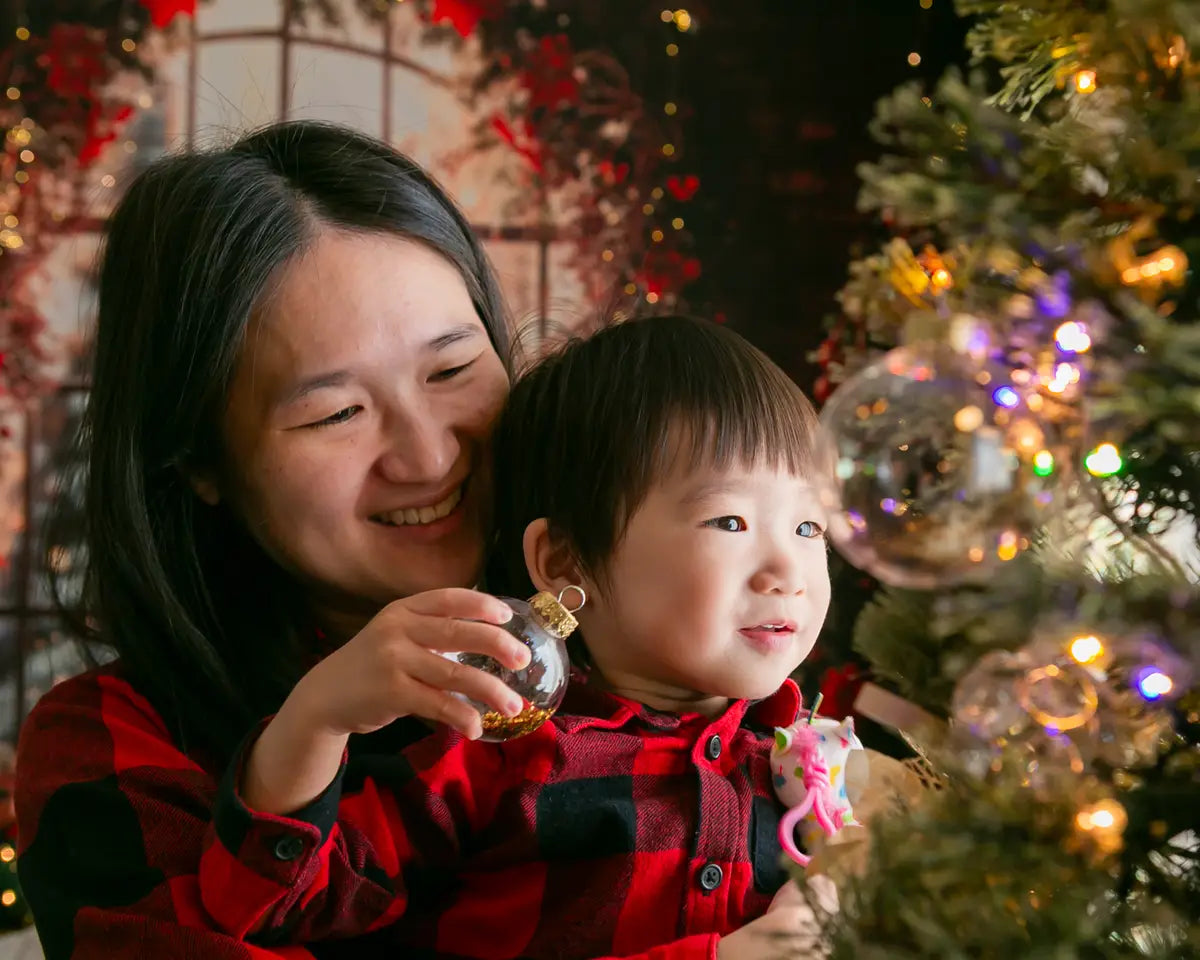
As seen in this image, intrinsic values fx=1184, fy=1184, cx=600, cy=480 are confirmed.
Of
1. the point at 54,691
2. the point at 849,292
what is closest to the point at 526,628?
the point at 849,292

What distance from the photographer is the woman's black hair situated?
1.12m

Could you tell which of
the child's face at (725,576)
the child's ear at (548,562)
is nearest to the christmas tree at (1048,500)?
the child's face at (725,576)

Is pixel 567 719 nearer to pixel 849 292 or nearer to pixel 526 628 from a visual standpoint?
pixel 526 628

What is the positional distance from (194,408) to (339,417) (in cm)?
16

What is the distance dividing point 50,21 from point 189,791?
247cm

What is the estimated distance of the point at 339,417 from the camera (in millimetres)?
1101

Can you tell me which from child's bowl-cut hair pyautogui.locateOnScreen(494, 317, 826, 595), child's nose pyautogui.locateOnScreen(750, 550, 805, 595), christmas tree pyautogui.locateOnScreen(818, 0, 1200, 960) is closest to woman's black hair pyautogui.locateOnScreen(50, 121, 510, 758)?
child's bowl-cut hair pyautogui.locateOnScreen(494, 317, 826, 595)

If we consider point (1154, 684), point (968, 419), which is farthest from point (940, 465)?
point (1154, 684)

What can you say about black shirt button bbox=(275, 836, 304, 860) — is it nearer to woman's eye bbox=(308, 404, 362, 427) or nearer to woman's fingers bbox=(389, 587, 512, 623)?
woman's fingers bbox=(389, 587, 512, 623)

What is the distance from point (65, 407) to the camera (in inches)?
115

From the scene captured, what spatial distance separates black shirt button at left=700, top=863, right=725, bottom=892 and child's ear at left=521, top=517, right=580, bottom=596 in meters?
0.27

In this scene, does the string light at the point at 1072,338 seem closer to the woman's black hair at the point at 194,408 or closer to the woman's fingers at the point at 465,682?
the woman's fingers at the point at 465,682

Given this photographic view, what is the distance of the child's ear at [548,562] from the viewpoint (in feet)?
3.49

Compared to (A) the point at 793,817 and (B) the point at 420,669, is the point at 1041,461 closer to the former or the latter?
(B) the point at 420,669
